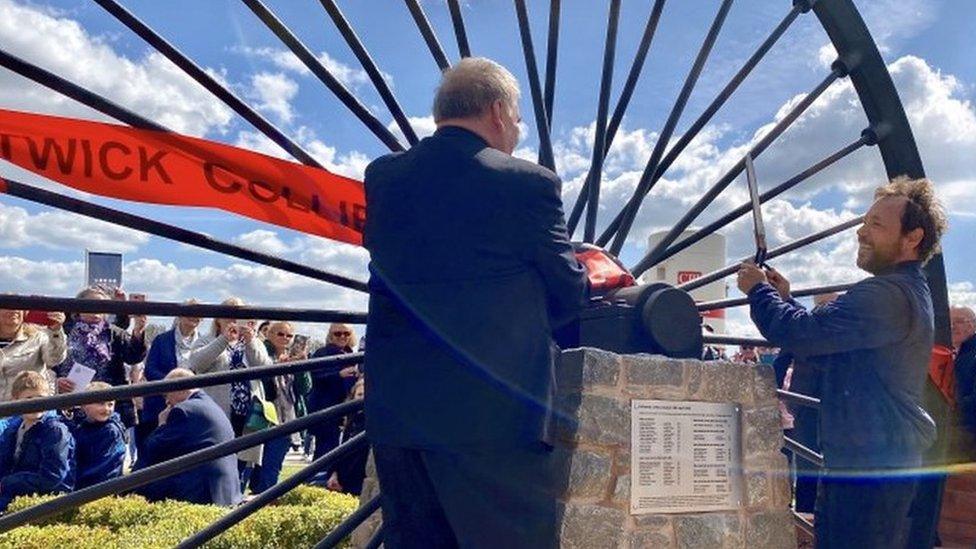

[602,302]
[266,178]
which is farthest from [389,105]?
[602,302]

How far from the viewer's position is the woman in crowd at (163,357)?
7125 millimetres

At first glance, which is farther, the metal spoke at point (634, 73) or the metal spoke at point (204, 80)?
the metal spoke at point (634, 73)

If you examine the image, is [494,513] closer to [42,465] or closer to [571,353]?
[571,353]

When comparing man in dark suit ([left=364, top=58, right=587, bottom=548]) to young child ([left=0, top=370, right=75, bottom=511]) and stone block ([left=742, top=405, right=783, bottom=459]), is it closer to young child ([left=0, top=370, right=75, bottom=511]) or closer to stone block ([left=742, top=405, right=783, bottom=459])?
stone block ([left=742, top=405, right=783, bottom=459])

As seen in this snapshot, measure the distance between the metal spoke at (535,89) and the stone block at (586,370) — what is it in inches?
50.3

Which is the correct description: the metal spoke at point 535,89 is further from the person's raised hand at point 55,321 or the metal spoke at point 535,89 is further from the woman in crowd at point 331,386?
the person's raised hand at point 55,321

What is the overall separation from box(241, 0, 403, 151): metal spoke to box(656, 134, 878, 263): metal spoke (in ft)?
4.58

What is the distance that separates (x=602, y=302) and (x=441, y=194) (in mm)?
1048

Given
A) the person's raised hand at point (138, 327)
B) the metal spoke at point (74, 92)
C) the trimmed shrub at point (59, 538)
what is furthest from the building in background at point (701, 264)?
the metal spoke at point (74, 92)

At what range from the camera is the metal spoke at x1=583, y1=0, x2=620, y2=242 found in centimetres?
420

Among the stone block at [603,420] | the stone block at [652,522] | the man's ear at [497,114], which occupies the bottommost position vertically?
the stone block at [652,522]

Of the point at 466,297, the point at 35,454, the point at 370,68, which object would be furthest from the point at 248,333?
the point at 466,297

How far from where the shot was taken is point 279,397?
28.5 feet

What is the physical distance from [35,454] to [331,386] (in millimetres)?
2140
